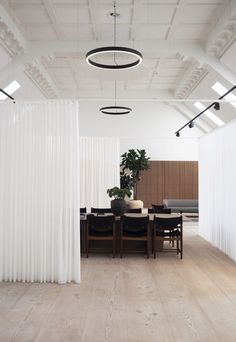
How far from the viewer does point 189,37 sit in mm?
8703

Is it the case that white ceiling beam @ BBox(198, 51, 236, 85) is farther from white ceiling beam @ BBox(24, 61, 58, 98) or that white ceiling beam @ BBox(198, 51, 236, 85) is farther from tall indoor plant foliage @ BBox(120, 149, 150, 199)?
tall indoor plant foliage @ BBox(120, 149, 150, 199)

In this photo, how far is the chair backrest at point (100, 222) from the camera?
7266 millimetres

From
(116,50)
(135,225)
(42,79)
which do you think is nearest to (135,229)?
(135,225)

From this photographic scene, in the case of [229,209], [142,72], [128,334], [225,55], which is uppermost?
[225,55]

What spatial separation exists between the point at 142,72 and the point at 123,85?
303 inches

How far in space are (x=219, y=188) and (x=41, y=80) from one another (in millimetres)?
7228

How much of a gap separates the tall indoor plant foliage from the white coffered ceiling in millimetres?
4995

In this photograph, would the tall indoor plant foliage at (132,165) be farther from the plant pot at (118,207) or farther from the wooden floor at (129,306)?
the wooden floor at (129,306)

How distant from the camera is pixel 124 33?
846 centimetres

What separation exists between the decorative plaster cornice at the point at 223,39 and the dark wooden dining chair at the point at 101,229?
450cm

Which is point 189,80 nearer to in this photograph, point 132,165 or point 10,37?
point 132,165

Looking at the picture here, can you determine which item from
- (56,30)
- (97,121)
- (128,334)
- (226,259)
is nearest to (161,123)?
(97,121)

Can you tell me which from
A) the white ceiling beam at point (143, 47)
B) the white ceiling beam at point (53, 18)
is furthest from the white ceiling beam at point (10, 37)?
the white ceiling beam at point (53, 18)

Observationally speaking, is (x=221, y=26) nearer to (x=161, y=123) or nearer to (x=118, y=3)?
(x=118, y=3)
